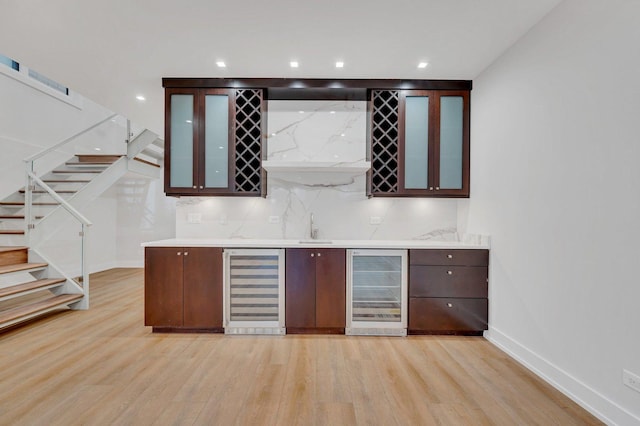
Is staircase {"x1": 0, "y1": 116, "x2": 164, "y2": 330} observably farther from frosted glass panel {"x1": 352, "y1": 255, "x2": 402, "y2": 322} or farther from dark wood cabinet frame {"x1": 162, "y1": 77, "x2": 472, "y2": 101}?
frosted glass panel {"x1": 352, "y1": 255, "x2": 402, "y2": 322}

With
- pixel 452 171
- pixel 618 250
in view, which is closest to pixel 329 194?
pixel 452 171

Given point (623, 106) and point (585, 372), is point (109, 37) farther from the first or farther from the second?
point (585, 372)

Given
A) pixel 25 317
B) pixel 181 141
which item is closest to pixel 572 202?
pixel 181 141

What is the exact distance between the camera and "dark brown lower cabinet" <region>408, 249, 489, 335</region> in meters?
2.83

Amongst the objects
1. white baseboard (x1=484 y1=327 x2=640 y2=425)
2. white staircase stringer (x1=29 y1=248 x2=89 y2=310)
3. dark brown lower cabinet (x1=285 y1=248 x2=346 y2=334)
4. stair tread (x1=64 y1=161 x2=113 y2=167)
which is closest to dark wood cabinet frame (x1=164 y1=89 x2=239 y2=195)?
dark brown lower cabinet (x1=285 y1=248 x2=346 y2=334)

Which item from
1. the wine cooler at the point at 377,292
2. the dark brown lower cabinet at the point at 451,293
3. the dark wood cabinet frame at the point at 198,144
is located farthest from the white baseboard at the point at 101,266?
the dark brown lower cabinet at the point at 451,293

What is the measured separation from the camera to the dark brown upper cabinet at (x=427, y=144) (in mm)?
3141

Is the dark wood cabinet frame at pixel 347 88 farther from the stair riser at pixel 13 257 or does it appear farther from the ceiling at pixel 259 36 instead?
the stair riser at pixel 13 257

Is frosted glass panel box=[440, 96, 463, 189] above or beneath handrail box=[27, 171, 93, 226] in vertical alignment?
above

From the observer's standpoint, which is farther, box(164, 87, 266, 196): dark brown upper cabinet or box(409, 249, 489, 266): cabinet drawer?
box(164, 87, 266, 196): dark brown upper cabinet

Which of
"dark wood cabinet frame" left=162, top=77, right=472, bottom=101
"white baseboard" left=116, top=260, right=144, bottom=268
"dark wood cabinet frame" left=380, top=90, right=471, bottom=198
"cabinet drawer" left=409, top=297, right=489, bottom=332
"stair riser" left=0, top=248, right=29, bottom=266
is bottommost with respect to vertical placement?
"white baseboard" left=116, top=260, right=144, bottom=268

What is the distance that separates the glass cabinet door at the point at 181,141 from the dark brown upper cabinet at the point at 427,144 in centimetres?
199

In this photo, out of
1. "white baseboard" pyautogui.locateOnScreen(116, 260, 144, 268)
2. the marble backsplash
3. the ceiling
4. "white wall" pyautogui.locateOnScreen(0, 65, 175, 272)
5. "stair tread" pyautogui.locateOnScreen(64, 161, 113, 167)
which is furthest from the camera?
"white baseboard" pyautogui.locateOnScreen(116, 260, 144, 268)

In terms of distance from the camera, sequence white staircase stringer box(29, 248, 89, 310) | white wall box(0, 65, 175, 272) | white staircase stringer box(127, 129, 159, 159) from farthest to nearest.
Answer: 1. white staircase stringer box(127, 129, 159, 159)
2. white wall box(0, 65, 175, 272)
3. white staircase stringer box(29, 248, 89, 310)
